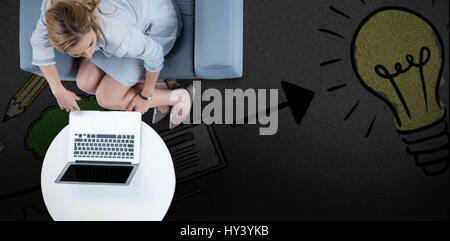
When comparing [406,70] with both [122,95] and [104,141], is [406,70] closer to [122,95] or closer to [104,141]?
[122,95]

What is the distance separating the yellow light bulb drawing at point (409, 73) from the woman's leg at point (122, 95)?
39.5 inches

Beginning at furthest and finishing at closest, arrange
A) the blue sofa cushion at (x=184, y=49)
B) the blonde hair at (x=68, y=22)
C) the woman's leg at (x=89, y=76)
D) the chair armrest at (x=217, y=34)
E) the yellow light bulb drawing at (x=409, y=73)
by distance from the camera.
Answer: the yellow light bulb drawing at (x=409, y=73) → the woman's leg at (x=89, y=76) → the blue sofa cushion at (x=184, y=49) → the chair armrest at (x=217, y=34) → the blonde hair at (x=68, y=22)

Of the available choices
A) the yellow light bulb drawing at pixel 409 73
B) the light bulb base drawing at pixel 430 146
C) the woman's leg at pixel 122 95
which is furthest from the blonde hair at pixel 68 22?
the light bulb base drawing at pixel 430 146

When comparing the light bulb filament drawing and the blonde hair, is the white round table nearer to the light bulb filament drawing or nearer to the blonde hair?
the blonde hair

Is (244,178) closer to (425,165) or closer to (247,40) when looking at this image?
(247,40)

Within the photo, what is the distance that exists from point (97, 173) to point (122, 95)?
40 centimetres

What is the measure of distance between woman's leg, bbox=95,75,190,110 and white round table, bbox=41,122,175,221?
289mm

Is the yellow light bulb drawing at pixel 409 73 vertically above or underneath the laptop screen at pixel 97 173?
above

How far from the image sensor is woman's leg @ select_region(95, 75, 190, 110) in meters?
1.65

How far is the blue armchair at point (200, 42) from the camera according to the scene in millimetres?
1347

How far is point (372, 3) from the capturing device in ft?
6.18

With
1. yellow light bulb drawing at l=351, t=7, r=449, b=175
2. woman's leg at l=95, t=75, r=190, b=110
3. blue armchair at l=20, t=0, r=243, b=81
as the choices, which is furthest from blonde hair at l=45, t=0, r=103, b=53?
yellow light bulb drawing at l=351, t=7, r=449, b=175

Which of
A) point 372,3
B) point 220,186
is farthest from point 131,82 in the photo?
point 372,3

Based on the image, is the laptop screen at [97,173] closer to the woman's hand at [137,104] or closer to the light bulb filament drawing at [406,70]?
the woman's hand at [137,104]
